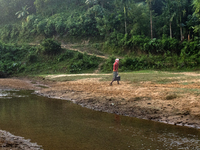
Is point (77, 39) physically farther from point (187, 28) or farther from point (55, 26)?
point (187, 28)

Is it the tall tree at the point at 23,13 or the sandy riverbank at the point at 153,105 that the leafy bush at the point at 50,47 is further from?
the sandy riverbank at the point at 153,105

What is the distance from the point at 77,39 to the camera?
42.6 metres

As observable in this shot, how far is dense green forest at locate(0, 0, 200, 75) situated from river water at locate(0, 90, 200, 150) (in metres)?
19.2

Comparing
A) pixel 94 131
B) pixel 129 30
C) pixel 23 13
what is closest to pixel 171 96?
pixel 94 131

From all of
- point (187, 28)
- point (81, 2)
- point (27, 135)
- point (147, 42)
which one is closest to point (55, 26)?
point (81, 2)

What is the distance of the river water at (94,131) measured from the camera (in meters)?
5.07

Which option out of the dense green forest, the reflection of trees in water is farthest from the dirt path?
the dense green forest

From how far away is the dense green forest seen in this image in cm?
2719

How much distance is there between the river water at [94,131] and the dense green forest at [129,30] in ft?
63.1

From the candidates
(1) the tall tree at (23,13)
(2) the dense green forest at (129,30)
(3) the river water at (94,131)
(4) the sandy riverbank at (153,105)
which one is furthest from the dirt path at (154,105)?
(1) the tall tree at (23,13)

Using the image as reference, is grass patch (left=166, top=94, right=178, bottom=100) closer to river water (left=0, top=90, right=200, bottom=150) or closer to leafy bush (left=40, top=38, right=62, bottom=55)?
river water (left=0, top=90, right=200, bottom=150)

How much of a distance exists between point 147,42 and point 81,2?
32.0m

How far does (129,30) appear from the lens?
3641 centimetres

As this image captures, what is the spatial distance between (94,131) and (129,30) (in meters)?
32.3
